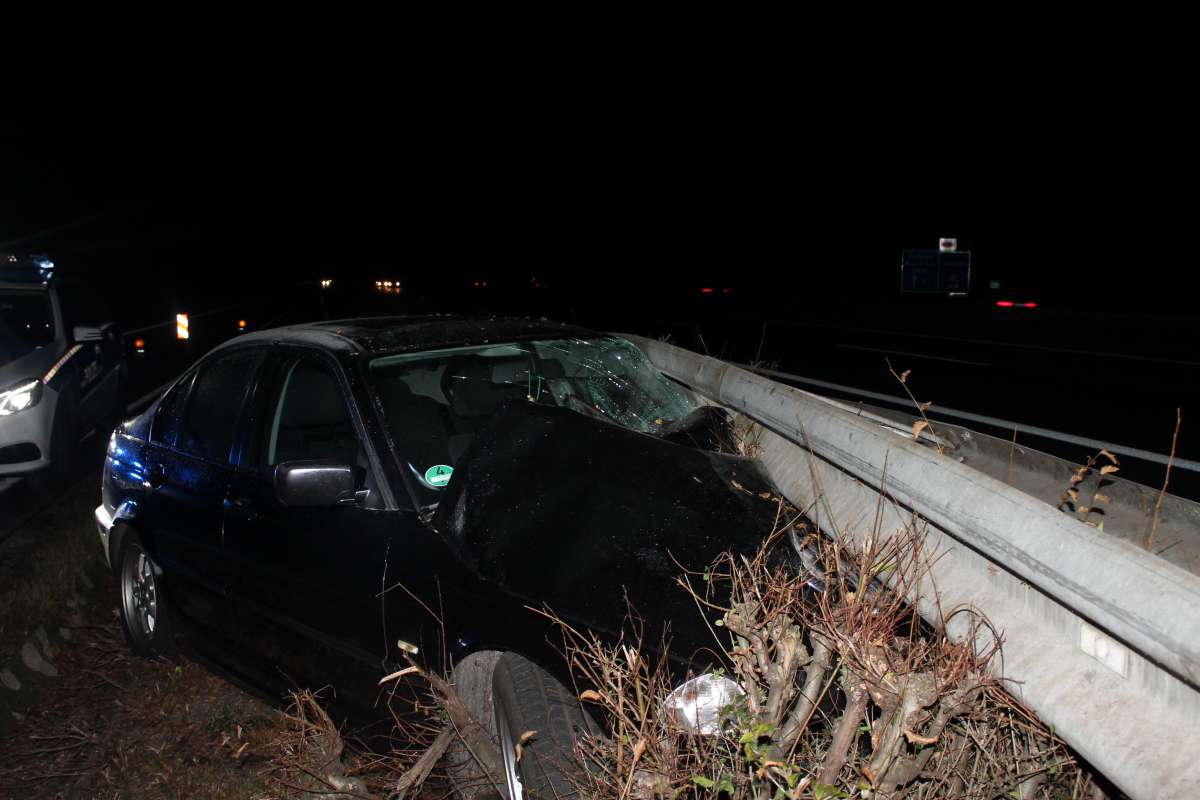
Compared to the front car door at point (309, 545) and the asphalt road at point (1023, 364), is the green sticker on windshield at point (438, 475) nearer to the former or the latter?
the front car door at point (309, 545)

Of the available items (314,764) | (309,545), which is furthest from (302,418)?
(314,764)

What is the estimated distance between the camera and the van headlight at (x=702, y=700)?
8.16 ft

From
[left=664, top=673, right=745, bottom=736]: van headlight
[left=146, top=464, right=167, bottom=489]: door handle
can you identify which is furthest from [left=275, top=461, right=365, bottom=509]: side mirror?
[left=146, top=464, right=167, bottom=489]: door handle

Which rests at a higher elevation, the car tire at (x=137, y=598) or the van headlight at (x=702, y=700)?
the van headlight at (x=702, y=700)

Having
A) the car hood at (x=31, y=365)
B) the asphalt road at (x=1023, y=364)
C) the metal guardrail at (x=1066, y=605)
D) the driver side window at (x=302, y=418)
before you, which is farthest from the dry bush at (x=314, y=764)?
the car hood at (x=31, y=365)

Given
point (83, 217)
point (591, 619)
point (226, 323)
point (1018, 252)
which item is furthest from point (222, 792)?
point (83, 217)

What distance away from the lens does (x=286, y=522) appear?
3850 millimetres

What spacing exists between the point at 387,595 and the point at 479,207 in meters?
110

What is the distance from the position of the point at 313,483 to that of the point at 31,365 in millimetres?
6660

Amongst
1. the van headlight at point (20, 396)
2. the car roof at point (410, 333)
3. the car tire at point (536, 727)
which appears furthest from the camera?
the van headlight at point (20, 396)

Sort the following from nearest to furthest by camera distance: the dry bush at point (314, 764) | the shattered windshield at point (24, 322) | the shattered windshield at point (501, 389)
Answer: the dry bush at point (314, 764) → the shattered windshield at point (501, 389) → the shattered windshield at point (24, 322)

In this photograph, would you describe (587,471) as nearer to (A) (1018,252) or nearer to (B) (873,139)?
(A) (1018,252)

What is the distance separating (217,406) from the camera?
4.59 metres

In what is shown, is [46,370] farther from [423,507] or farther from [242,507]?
[423,507]
